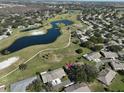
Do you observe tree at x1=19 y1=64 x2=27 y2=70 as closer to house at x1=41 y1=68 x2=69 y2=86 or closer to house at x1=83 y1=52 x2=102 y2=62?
A: house at x1=41 y1=68 x2=69 y2=86

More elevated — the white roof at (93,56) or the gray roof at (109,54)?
the gray roof at (109,54)

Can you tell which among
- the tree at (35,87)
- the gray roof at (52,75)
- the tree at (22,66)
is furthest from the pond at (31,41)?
the tree at (35,87)

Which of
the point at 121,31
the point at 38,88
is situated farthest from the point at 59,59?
the point at 121,31

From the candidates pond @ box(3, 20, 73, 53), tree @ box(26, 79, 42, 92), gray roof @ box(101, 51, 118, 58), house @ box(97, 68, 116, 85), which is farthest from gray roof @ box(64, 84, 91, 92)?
pond @ box(3, 20, 73, 53)

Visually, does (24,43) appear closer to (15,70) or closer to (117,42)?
(15,70)

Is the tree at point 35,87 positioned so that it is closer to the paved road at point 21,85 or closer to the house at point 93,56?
the paved road at point 21,85

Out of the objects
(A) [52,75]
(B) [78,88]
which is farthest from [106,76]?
(A) [52,75]
